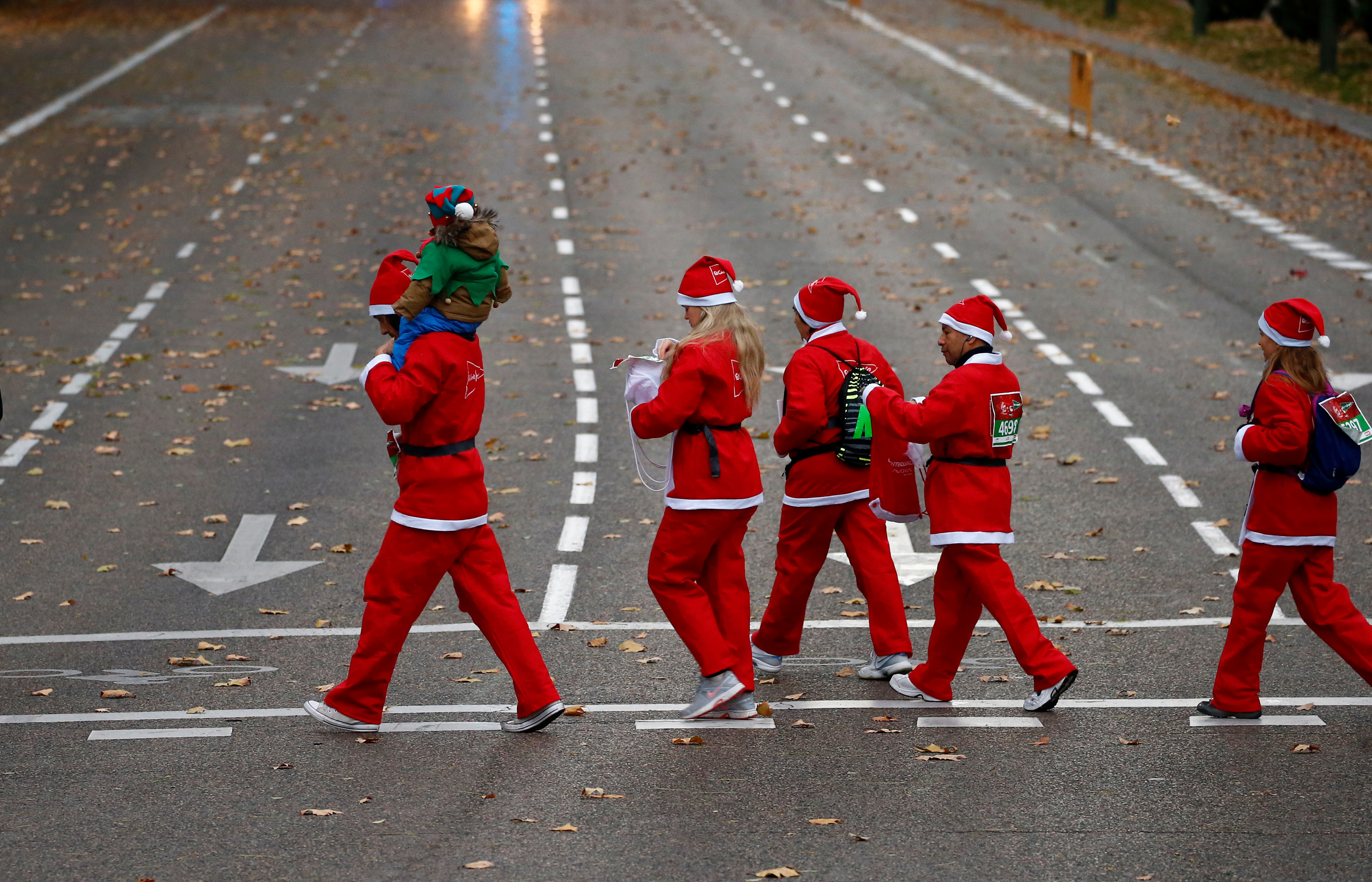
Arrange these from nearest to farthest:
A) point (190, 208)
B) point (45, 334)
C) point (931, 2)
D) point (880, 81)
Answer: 1. point (45, 334)
2. point (190, 208)
3. point (880, 81)
4. point (931, 2)

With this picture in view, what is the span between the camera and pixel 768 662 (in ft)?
28.9

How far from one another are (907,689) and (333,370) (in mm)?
9120

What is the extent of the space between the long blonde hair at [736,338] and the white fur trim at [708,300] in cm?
2

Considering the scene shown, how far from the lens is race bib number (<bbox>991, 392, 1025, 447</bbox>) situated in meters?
7.98

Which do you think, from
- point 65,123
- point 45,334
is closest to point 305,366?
point 45,334

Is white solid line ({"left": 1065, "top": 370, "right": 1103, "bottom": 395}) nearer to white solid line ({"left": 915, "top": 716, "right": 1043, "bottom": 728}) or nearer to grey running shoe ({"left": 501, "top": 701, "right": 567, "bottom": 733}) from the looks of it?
white solid line ({"left": 915, "top": 716, "right": 1043, "bottom": 728})

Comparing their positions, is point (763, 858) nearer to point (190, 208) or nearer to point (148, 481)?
point (148, 481)

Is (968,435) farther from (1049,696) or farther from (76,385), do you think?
(76,385)

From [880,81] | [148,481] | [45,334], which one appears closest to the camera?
[148,481]

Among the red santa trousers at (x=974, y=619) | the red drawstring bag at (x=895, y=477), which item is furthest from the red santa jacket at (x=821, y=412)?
the red santa trousers at (x=974, y=619)

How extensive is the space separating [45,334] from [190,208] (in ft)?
23.1

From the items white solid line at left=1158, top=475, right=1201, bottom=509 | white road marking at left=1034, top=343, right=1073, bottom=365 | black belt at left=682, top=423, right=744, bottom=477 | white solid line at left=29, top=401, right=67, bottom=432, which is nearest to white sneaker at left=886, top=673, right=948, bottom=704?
black belt at left=682, top=423, right=744, bottom=477

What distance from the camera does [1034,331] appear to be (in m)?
17.3

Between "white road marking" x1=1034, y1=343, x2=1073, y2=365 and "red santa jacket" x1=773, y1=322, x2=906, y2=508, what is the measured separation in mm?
7988
